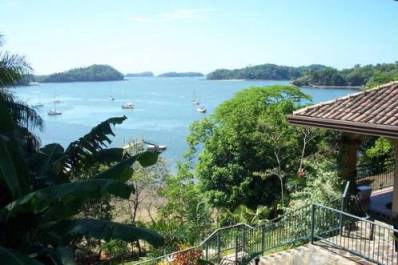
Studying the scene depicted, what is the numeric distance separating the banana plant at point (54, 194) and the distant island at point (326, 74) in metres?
25.8

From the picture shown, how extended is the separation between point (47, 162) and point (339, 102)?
8315 mm

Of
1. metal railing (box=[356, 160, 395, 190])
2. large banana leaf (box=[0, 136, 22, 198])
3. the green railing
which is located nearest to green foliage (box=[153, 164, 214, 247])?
the green railing

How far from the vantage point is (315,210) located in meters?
12.5

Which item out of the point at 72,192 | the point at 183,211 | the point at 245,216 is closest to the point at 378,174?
the point at 245,216

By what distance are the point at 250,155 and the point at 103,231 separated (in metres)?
19.8

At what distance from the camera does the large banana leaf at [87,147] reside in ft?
30.3

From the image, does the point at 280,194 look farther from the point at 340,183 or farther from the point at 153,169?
the point at 340,183

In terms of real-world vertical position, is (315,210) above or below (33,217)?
below

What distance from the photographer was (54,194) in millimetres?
6203

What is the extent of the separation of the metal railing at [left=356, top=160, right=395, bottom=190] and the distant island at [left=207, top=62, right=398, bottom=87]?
1342 centimetres

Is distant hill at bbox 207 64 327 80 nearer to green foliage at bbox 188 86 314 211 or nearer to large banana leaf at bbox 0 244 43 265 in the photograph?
green foliage at bbox 188 86 314 211

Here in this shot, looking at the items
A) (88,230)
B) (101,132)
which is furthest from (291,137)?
(88,230)

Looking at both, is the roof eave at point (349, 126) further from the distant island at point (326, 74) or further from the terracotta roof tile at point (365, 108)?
the distant island at point (326, 74)

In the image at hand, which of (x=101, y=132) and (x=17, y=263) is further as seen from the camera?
(x=101, y=132)
